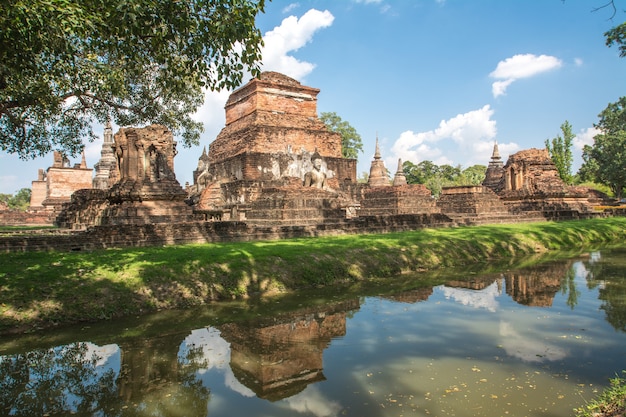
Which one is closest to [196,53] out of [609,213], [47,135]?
[47,135]

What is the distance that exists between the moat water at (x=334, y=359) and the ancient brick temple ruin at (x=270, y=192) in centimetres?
501

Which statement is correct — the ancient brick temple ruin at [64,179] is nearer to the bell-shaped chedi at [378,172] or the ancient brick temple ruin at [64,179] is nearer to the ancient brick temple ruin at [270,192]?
the ancient brick temple ruin at [270,192]

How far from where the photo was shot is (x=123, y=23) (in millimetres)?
6059

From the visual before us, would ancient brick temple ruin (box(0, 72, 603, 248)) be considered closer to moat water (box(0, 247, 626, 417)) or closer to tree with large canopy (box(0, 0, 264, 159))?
tree with large canopy (box(0, 0, 264, 159))

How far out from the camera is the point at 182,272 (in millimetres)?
7879

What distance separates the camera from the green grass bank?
21.5 feet

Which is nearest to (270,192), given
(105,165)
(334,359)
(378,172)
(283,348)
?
(283,348)

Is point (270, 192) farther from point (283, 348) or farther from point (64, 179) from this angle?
point (64, 179)

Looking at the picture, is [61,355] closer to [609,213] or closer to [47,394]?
[47,394]

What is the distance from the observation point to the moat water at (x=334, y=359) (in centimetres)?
398

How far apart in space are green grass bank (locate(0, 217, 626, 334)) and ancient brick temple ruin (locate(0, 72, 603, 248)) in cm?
214

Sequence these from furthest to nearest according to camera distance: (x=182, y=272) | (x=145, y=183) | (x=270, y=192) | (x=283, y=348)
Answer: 1. (x=270, y=192)
2. (x=145, y=183)
3. (x=182, y=272)
4. (x=283, y=348)

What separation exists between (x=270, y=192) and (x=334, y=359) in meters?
12.5

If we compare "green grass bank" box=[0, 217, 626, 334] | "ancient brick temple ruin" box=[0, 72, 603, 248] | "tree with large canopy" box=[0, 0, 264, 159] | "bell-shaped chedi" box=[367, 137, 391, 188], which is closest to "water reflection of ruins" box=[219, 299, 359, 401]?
"green grass bank" box=[0, 217, 626, 334]
